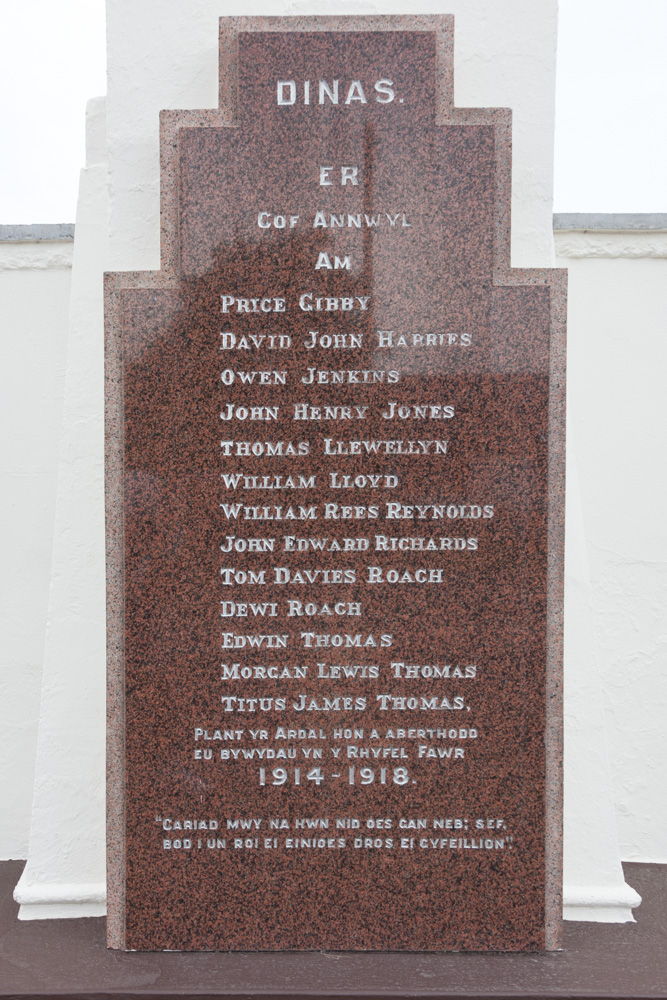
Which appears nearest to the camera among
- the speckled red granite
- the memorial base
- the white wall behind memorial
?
the memorial base

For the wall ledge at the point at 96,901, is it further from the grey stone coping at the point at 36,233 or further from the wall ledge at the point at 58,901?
the grey stone coping at the point at 36,233

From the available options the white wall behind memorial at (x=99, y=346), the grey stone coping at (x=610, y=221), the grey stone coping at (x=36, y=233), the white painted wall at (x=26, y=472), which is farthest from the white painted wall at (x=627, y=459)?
the white painted wall at (x=26, y=472)

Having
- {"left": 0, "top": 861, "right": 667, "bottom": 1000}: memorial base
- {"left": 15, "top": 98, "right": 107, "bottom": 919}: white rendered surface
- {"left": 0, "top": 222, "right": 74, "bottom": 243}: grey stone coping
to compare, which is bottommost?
{"left": 0, "top": 861, "right": 667, "bottom": 1000}: memorial base

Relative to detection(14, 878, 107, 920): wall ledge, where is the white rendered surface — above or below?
above

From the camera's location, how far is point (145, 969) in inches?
95.6

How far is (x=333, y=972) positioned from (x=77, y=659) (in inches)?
55.2

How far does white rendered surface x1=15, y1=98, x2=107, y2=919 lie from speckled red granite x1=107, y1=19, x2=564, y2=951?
40 cm

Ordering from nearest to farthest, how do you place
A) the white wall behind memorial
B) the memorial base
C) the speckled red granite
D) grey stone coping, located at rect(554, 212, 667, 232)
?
1. the memorial base
2. the speckled red granite
3. the white wall behind memorial
4. grey stone coping, located at rect(554, 212, 667, 232)

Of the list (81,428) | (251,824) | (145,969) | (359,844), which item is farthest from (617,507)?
(145,969)

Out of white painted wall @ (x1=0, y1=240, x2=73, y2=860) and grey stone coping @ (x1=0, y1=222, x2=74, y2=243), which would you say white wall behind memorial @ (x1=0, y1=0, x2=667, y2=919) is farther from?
white painted wall @ (x1=0, y1=240, x2=73, y2=860)

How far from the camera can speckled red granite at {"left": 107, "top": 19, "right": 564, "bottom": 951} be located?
2.55 meters

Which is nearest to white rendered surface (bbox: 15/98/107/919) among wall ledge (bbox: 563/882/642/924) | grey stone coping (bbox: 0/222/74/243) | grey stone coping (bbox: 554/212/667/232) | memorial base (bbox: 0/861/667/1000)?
memorial base (bbox: 0/861/667/1000)

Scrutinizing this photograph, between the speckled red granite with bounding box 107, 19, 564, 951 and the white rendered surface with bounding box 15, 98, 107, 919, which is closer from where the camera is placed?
the speckled red granite with bounding box 107, 19, 564, 951

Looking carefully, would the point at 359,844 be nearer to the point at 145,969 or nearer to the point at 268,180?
the point at 145,969
